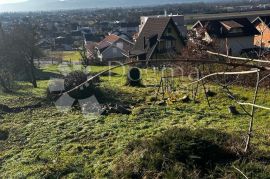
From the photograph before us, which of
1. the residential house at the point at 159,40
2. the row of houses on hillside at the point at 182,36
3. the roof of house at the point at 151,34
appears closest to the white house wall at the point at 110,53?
the row of houses on hillside at the point at 182,36

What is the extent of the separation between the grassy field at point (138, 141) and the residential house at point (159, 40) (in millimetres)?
11634

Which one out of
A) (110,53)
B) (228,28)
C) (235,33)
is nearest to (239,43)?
(235,33)

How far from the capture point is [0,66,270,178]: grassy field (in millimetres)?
8273

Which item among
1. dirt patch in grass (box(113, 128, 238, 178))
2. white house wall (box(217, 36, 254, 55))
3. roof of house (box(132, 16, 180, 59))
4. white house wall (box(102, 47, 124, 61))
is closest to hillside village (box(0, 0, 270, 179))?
dirt patch in grass (box(113, 128, 238, 178))

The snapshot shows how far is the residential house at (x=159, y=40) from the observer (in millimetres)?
28766

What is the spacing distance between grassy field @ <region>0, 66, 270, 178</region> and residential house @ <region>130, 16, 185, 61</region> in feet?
38.2

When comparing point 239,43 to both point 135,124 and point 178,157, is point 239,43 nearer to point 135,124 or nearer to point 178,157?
point 135,124

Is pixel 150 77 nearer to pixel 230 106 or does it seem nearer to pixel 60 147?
pixel 230 106

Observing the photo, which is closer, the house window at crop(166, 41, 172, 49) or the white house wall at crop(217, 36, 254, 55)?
the house window at crop(166, 41, 172, 49)

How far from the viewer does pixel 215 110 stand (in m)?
13.7

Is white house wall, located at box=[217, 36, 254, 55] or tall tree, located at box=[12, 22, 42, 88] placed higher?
tall tree, located at box=[12, 22, 42, 88]

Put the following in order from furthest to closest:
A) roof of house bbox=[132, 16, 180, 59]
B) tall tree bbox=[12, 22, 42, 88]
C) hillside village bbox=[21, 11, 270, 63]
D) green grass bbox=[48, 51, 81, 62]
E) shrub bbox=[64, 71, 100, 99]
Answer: green grass bbox=[48, 51, 81, 62]
roof of house bbox=[132, 16, 180, 59]
hillside village bbox=[21, 11, 270, 63]
tall tree bbox=[12, 22, 42, 88]
shrub bbox=[64, 71, 100, 99]

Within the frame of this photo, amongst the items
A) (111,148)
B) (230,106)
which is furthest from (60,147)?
(230,106)

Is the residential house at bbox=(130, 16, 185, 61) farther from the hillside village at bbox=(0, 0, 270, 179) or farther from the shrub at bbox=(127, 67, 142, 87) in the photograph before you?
the shrub at bbox=(127, 67, 142, 87)
